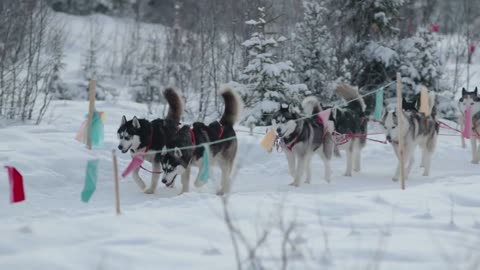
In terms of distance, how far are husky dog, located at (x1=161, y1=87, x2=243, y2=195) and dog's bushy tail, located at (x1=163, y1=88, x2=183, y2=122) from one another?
497 mm

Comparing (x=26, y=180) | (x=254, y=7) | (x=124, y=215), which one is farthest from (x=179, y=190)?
(x=254, y=7)

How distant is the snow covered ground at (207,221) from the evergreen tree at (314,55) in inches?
211

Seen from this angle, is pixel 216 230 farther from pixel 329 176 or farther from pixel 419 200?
pixel 329 176

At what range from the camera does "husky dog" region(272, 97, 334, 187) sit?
7832 millimetres

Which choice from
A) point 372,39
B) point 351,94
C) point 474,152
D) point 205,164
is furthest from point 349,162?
point 372,39

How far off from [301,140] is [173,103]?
5.63ft

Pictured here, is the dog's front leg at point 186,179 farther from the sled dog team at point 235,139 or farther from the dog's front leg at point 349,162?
the dog's front leg at point 349,162

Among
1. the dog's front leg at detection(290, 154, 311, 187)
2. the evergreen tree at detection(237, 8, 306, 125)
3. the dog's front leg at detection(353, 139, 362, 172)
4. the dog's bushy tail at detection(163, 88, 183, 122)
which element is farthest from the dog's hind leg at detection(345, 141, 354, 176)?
the dog's bushy tail at detection(163, 88, 183, 122)

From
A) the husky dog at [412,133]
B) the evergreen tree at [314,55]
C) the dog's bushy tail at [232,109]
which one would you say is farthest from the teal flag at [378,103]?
the evergreen tree at [314,55]

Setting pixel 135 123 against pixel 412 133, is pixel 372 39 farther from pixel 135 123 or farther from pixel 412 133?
pixel 135 123

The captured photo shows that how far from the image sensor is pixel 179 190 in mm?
7730

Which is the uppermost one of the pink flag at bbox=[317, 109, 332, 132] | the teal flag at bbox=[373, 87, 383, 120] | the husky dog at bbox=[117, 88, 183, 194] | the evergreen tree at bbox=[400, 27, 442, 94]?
the evergreen tree at bbox=[400, 27, 442, 94]

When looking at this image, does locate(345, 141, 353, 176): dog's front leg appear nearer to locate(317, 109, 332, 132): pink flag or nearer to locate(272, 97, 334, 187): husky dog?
locate(272, 97, 334, 187): husky dog

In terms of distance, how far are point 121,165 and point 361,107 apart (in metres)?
3.72
